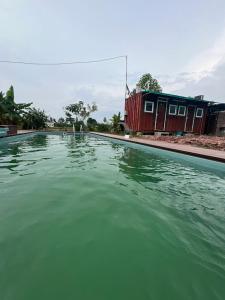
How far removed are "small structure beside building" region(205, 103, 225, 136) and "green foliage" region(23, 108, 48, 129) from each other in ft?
70.4

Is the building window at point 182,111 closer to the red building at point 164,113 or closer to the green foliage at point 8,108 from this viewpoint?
the red building at point 164,113

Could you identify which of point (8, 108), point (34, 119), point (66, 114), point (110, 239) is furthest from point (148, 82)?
point (110, 239)

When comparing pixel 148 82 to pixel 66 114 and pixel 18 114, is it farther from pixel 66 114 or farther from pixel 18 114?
pixel 18 114

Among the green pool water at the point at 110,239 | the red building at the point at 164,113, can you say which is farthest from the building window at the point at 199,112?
the green pool water at the point at 110,239

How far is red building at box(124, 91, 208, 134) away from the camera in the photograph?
1623 cm

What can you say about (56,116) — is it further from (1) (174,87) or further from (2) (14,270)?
(2) (14,270)

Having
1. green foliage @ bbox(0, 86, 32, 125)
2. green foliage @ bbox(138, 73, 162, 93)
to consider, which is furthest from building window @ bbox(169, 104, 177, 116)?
green foliage @ bbox(0, 86, 32, 125)

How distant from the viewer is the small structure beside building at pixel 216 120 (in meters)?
Answer: 18.2

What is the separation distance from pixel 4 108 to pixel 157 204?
17.0m

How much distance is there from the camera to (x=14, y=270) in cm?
159

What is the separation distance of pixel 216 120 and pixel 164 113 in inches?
244

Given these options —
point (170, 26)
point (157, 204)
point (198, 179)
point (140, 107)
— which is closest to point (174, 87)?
point (140, 107)

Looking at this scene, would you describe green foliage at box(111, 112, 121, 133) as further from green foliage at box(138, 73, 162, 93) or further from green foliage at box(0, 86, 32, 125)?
green foliage at box(0, 86, 32, 125)

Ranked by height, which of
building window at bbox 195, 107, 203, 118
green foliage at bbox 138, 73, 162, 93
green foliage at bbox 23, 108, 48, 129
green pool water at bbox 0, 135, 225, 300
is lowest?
green pool water at bbox 0, 135, 225, 300
